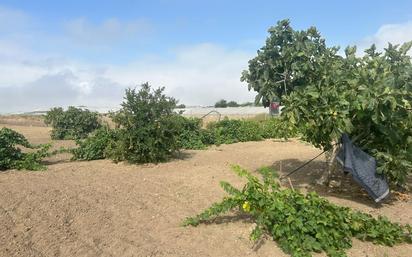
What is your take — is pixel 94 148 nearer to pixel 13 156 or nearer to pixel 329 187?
pixel 13 156

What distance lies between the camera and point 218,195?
23.3 ft

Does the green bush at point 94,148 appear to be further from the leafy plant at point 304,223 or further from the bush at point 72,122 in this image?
the bush at point 72,122

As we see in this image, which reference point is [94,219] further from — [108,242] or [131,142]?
[131,142]

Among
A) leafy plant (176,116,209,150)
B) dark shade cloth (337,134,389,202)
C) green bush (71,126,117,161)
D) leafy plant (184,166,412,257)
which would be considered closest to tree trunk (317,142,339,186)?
dark shade cloth (337,134,389,202)

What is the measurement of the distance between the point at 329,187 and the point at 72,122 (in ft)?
37.3

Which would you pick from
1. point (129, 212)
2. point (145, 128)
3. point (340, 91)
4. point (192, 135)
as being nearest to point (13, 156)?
point (145, 128)

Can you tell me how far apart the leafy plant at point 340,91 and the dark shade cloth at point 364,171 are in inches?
5.7

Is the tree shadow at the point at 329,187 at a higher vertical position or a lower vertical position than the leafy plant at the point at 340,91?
lower

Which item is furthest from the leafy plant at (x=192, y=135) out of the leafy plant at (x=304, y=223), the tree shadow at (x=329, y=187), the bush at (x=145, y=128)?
the leafy plant at (x=304, y=223)

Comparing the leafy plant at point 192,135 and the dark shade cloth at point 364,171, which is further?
the leafy plant at point 192,135

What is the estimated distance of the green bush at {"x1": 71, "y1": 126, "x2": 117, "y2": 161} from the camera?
10.3 m

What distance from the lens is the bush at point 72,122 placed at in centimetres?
1692

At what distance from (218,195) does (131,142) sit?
10.4ft

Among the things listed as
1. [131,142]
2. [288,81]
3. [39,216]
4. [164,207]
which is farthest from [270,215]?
[131,142]
